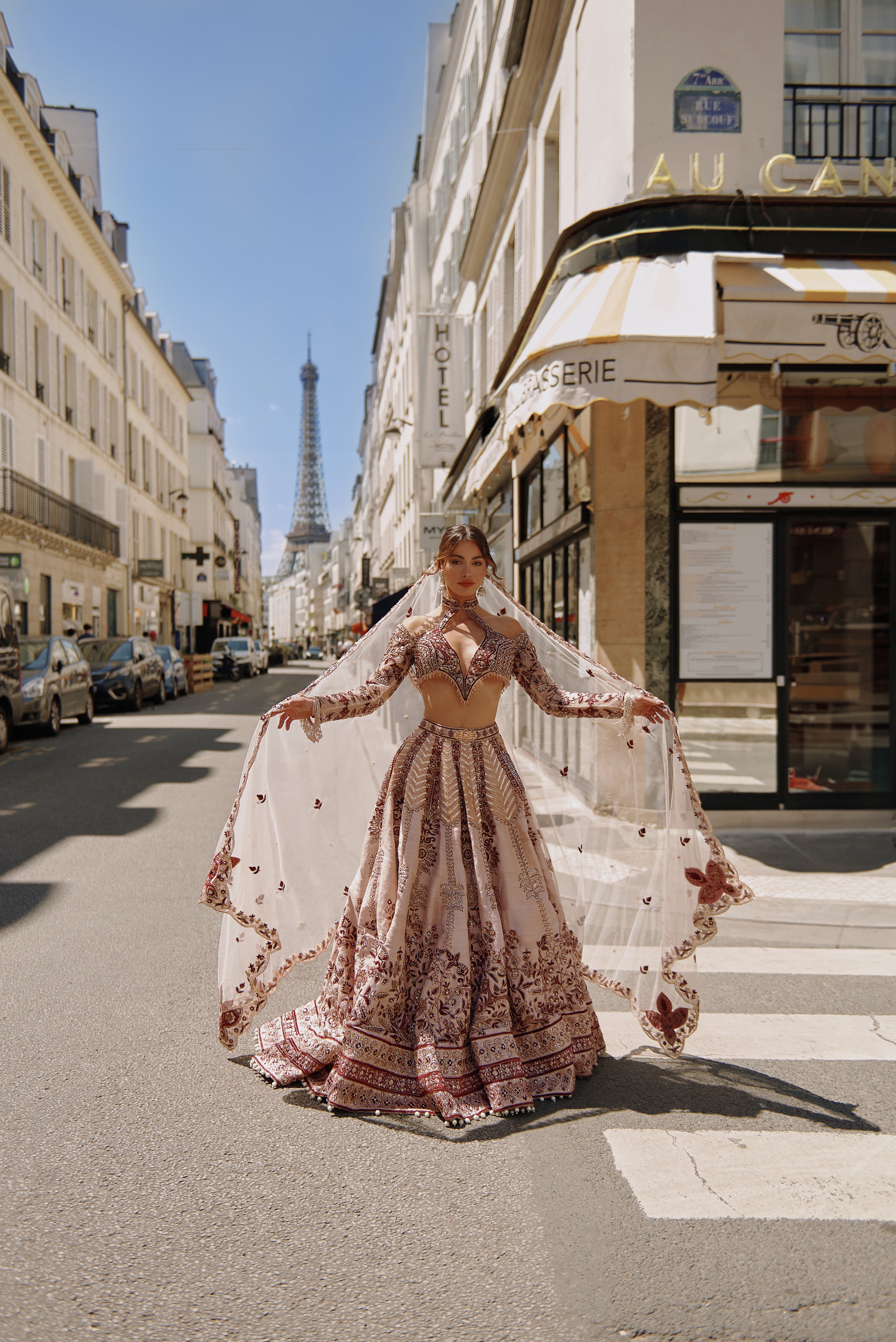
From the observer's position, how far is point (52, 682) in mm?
15562

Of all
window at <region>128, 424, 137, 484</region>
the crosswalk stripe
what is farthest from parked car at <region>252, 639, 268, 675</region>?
the crosswalk stripe

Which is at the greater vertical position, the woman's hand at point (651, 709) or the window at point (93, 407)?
the window at point (93, 407)

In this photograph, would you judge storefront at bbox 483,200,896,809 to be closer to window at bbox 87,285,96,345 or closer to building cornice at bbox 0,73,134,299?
building cornice at bbox 0,73,134,299

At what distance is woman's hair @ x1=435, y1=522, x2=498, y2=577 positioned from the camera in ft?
12.5

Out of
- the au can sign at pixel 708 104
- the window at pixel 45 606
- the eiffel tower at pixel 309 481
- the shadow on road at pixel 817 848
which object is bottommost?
the shadow on road at pixel 817 848

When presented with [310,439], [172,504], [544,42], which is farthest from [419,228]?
[310,439]

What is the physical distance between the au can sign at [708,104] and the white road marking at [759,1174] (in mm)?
7728

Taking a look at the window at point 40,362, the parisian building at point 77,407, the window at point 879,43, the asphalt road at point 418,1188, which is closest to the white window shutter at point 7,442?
the parisian building at point 77,407

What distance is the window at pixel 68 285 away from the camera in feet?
104

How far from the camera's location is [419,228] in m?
30.9

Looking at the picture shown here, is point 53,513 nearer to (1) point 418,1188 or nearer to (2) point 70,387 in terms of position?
(2) point 70,387

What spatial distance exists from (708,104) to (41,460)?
24.8 m

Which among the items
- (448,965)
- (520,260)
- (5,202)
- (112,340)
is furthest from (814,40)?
(112,340)

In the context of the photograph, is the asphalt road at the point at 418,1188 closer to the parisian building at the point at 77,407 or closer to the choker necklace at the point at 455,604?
the choker necklace at the point at 455,604
